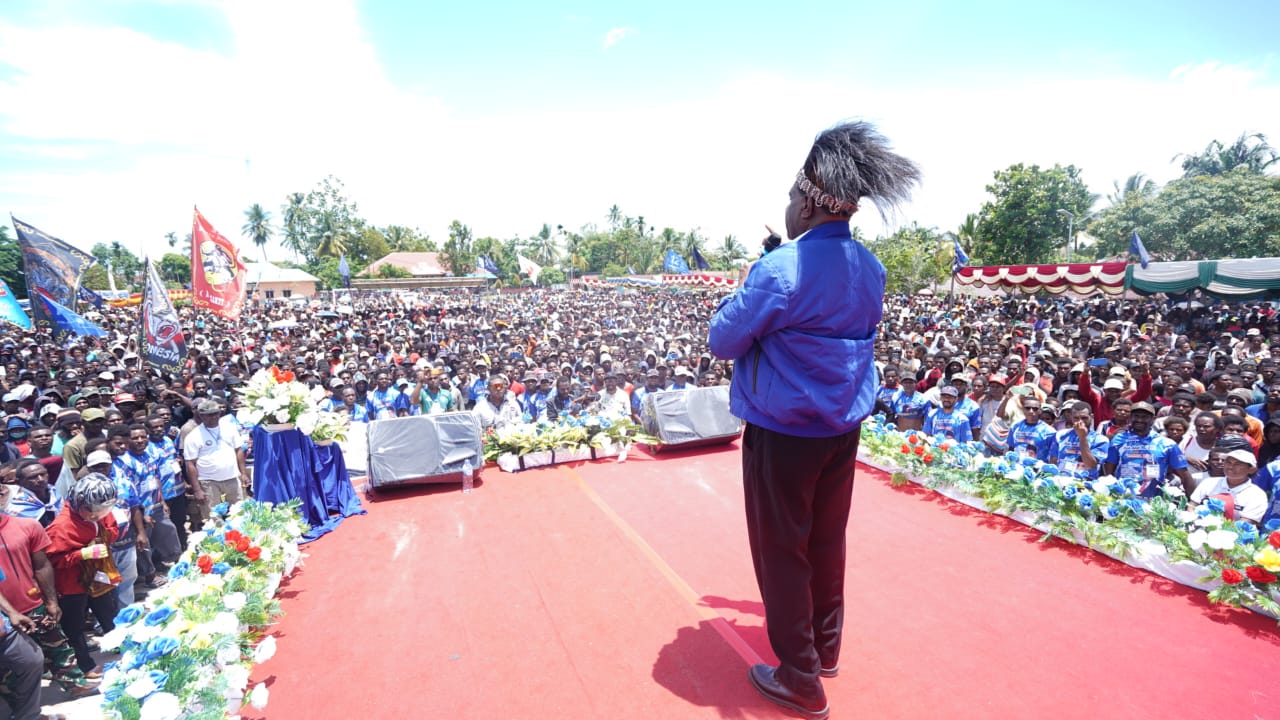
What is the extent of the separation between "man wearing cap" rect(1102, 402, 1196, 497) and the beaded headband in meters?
4.46

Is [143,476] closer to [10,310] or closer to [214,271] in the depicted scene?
[214,271]

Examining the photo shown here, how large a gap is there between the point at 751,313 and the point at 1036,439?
517 cm

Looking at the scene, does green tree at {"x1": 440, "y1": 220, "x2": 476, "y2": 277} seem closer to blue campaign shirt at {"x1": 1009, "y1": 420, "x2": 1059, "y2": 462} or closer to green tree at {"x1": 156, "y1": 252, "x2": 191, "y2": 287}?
green tree at {"x1": 156, "y1": 252, "x2": 191, "y2": 287}

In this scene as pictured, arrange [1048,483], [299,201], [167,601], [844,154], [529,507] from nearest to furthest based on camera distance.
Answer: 1. [844,154]
2. [167,601]
3. [1048,483]
4. [529,507]
5. [299,201]

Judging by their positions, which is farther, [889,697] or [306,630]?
[306,630]

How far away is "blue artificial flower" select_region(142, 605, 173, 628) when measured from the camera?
3.15 metres

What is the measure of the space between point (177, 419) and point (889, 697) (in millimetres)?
9344

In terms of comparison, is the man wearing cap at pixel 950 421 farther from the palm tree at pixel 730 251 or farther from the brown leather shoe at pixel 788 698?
the palm tree at pixel 730 251

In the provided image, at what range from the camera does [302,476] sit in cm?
563

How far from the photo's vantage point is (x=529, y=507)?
5.82m

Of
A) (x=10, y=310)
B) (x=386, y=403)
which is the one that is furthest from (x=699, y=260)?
(x=10, y=310)

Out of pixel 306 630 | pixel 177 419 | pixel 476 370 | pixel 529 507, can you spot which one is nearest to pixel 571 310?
pixel 476 370

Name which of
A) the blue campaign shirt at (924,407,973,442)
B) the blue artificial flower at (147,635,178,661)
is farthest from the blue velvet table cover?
the blue campaign shirt at (924,407,973,442)

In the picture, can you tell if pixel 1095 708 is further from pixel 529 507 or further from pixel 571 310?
pixel 571 310
